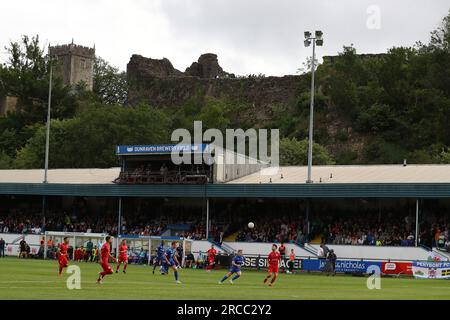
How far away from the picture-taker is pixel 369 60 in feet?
374

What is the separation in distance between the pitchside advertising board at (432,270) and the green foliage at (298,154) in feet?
151

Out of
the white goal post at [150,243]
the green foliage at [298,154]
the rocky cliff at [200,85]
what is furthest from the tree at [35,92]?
the white goal post at [150,243]

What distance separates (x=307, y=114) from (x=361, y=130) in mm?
7835

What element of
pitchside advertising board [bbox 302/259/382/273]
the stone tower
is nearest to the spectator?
pitchside advertising board [bbox 302/259/382/273]

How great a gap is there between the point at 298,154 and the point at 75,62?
75.0 metres

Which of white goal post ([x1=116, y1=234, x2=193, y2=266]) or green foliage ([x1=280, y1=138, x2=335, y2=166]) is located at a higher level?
green foliage ([x1=280, y1=138, x2=335, y2=166])

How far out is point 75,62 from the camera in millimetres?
160500

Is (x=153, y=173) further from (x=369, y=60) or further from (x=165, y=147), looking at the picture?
(x=369, y=60)

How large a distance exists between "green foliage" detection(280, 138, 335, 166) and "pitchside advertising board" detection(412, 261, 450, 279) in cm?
4611

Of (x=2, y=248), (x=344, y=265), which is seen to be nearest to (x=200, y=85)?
(x=2, y=248)

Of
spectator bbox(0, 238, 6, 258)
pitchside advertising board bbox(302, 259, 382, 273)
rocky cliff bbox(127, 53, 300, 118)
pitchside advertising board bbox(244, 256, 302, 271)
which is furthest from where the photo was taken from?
rocky cliff bbox(127, 53, 300, 118)

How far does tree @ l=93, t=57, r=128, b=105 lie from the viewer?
481ft

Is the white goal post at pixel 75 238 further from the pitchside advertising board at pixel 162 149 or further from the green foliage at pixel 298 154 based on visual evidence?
the green foliage at pixel 298 154

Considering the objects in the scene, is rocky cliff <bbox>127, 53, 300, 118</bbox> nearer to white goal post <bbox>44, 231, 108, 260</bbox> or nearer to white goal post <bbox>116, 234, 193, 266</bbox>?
white goal post <bbox>44, 231, 108, 260</bbox>
